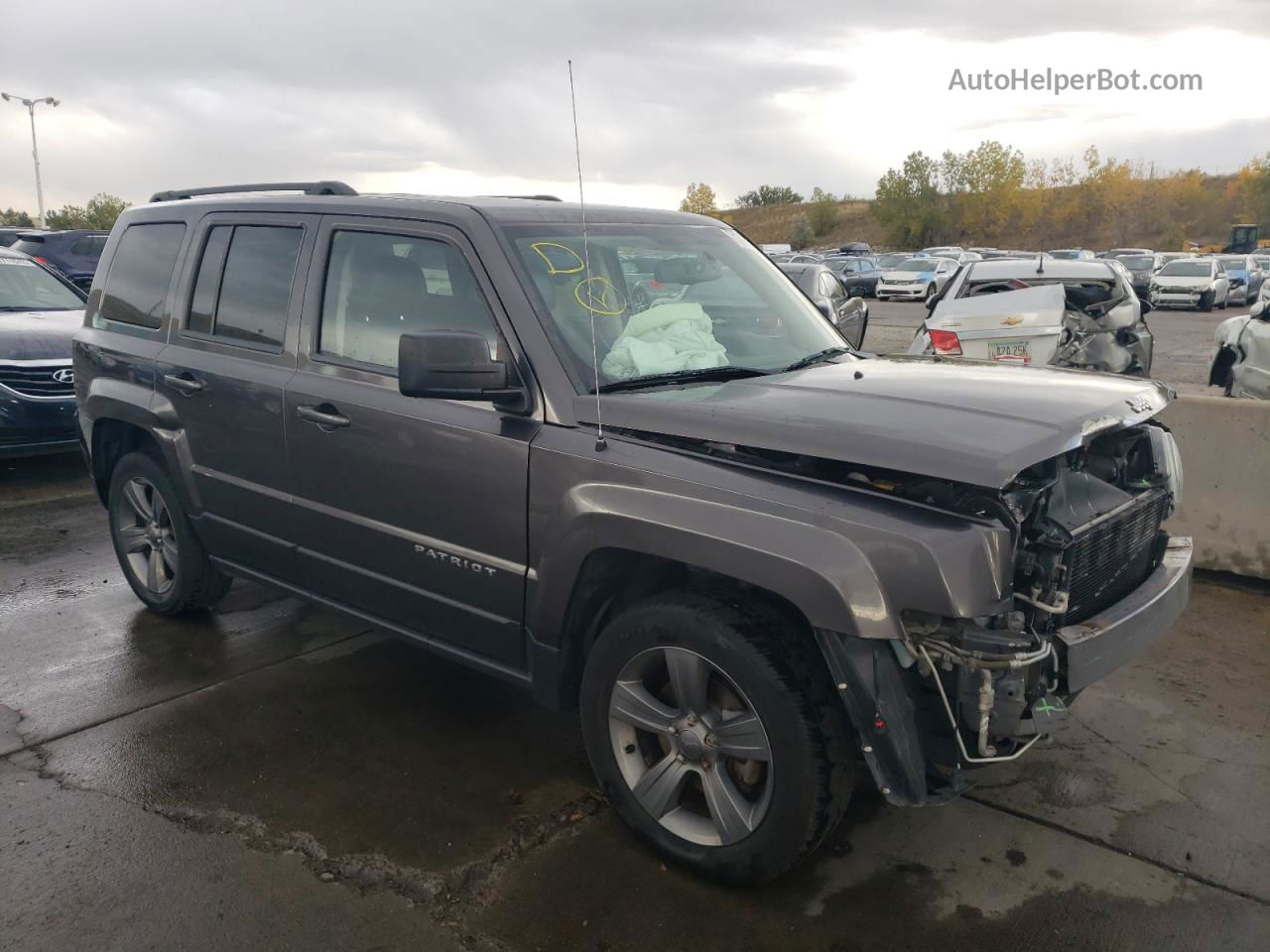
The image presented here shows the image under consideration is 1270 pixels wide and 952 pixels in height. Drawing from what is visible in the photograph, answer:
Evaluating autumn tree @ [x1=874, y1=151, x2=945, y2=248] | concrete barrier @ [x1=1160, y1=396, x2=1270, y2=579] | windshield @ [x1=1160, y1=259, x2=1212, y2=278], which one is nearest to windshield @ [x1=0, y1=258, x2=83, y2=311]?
concrete barrier @ [x1=1160, y1=396, x2=1270, y2=579]

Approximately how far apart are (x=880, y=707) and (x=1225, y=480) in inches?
164

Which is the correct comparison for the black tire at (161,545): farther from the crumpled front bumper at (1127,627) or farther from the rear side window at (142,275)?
the crumpled front bumper at (1127,627)

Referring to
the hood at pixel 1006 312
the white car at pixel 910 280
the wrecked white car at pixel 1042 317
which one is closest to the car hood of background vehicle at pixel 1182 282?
the white car at pixel 910 280

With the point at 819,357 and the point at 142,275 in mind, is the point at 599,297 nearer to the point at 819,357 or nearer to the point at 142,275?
the point at 819,357

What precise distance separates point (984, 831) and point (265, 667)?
3079 millimetres

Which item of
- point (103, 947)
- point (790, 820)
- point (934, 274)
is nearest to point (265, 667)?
point (103, 947)

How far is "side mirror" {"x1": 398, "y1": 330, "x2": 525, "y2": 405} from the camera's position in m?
2.99

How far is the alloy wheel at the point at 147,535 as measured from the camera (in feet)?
16.4

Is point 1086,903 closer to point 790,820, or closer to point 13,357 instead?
point 790,820

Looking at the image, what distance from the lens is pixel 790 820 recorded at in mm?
2729

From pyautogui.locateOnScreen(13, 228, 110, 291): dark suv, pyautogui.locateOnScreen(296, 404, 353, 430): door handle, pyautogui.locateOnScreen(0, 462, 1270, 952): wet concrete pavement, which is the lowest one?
pyautogui.locateOnScreen(0, 462, 1270, 952): wet concrete pavement

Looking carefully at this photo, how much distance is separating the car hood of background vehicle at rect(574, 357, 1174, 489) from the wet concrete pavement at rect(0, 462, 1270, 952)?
51.9 inches

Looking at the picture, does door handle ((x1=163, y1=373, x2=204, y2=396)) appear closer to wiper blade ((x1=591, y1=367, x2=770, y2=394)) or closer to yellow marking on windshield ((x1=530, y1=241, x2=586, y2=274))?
yellow marking on windshield ((x1=530, y1=241, x2=586, y2=274))

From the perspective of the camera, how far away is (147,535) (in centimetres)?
511
